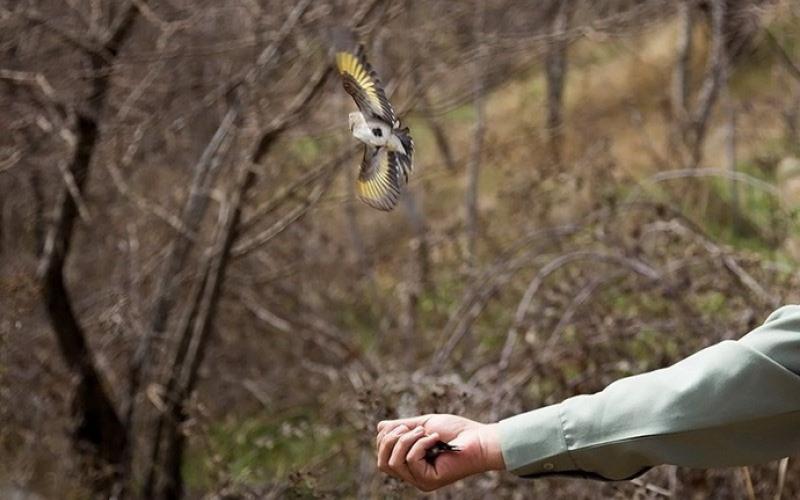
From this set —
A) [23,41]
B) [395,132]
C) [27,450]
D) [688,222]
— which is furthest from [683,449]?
[23,41]

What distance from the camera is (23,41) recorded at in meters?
4.99

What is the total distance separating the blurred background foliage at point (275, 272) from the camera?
432 cm

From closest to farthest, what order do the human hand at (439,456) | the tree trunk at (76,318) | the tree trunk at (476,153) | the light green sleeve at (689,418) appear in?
the light green sleeve at (689,418), the human hand at (439,456), the tree trunk at (76,318), the tree trunk at (476,153)

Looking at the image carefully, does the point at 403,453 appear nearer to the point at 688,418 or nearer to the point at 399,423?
the point at 399,423

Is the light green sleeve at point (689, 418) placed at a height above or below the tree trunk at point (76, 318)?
below

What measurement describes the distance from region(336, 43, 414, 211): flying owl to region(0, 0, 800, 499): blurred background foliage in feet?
4.09

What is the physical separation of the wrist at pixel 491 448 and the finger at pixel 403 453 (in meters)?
0.10

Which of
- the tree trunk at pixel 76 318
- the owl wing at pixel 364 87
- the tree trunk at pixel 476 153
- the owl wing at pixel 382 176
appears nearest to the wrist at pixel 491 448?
the owl wing at pixel 382 176

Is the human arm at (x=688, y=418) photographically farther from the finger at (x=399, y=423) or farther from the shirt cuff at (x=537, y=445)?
the finger at (x=399, y=423)

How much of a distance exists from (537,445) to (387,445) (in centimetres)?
24

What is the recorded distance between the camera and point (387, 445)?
1914mm

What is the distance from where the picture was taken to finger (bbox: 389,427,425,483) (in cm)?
190

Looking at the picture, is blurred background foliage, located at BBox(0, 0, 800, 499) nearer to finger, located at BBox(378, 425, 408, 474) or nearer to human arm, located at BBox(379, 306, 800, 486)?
finger, located at BBox(378, 425, 408, 474)

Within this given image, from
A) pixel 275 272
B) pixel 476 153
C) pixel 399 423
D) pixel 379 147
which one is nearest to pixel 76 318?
pixel 275 272
